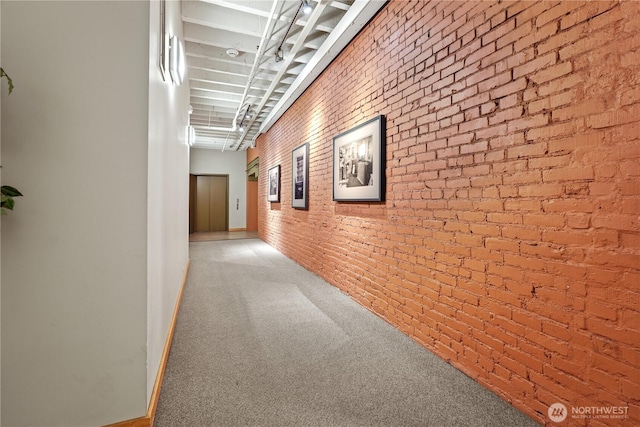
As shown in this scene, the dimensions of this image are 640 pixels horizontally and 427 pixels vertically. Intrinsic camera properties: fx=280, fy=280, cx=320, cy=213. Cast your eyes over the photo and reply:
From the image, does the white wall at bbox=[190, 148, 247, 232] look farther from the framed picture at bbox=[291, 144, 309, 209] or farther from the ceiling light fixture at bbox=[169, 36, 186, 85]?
the ceiling light fixture at bbox=[169, 36, 186, 85]

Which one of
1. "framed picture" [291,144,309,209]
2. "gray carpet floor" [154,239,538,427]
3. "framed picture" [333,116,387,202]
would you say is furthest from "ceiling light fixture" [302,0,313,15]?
"gray carpet floor" [154,239,538,427]

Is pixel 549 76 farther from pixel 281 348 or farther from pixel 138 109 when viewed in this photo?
pixel 281 348

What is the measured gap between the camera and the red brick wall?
129cm

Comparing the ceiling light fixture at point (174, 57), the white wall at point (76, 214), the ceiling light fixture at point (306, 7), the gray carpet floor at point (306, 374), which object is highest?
the ceiling light fixture at point (306, 7)

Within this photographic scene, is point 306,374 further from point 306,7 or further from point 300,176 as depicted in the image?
point 300,176

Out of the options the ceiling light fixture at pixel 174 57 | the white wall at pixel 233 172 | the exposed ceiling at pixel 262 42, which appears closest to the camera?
the ceiling light fixture at pixel 174 57

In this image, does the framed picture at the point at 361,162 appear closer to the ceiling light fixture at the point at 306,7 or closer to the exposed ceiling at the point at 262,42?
the exposed ceiling at the point at 262,42

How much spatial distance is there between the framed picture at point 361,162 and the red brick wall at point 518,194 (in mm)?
139

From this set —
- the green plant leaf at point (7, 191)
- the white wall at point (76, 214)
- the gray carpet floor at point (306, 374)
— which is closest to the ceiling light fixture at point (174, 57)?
the white wall at point (76, 214)

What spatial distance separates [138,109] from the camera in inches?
55.1

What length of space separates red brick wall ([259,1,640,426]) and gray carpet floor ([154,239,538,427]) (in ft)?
0.73

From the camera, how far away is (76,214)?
4.28 ft

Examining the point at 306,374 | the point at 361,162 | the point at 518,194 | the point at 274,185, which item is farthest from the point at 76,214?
the point at 274,185

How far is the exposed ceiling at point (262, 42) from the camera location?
326 centimetres
